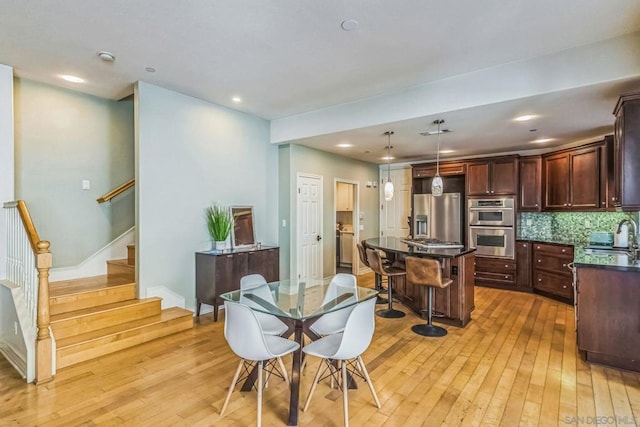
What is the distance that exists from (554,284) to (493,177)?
81.0 inches

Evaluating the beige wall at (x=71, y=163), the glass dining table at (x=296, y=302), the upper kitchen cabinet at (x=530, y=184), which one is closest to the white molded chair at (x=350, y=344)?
the glass dining table at (x=296, y=302)

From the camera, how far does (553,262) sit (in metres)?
5.30

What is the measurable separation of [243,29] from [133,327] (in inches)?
124

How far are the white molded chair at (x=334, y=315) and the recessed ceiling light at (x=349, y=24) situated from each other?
2.14 m

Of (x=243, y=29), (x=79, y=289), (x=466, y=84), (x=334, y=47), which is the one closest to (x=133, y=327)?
(x=79, y=289)

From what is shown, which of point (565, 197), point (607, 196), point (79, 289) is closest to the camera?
point (79, 289)

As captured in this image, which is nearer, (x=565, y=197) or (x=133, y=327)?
(x=133, y=327)

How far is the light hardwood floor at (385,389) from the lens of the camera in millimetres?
2260

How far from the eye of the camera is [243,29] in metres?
2.81

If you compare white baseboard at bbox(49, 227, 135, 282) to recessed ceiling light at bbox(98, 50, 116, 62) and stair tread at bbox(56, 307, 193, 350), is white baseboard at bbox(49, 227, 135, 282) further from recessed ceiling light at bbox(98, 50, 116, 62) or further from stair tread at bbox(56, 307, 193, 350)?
recessed ceiling light at bbox(98, 50, 116, 62)

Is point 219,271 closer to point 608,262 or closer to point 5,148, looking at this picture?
point 5,148

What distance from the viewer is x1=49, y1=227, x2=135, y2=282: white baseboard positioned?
4293 millimetres

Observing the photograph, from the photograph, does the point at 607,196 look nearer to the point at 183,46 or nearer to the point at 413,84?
the point at 413,84

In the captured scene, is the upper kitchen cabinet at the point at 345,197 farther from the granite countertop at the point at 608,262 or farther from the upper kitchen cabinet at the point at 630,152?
the upper kitchen cabinet at the point at 630,152
